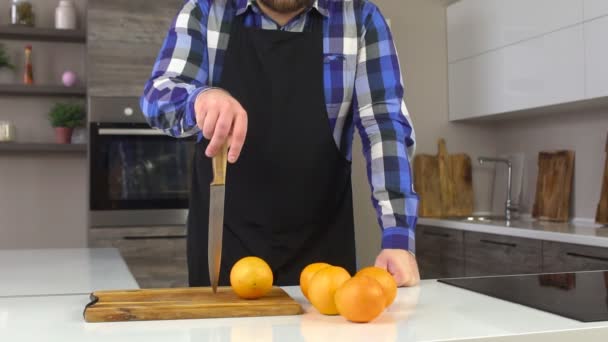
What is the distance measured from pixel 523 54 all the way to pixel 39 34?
2.52 m

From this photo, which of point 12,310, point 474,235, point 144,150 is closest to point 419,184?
point 474,235

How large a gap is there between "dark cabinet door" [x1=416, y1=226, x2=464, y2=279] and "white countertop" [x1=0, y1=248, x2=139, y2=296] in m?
1.68

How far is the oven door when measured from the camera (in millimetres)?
3383

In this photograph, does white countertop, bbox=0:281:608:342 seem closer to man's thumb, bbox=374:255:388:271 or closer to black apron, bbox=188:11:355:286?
man's thumb, bbox=374:255:388:271

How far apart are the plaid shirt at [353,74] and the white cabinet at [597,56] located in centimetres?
157

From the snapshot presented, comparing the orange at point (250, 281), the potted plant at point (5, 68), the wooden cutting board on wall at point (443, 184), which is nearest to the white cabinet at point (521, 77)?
the wooden cutting board on wall at point (443, 184)

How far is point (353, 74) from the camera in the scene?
1632 mm

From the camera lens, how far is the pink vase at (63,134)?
371 centimetres

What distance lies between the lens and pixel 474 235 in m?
3.18

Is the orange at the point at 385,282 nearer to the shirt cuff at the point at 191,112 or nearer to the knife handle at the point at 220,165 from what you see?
the knife handle at the point at 220,165

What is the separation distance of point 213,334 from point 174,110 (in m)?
0.57

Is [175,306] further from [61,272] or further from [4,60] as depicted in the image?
[4,60]

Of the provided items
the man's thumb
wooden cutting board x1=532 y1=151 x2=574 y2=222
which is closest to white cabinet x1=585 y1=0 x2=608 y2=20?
wooden cutting board x1=532 y1=151 x2=574 y2=222

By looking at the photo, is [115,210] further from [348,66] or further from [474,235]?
[348,66]
